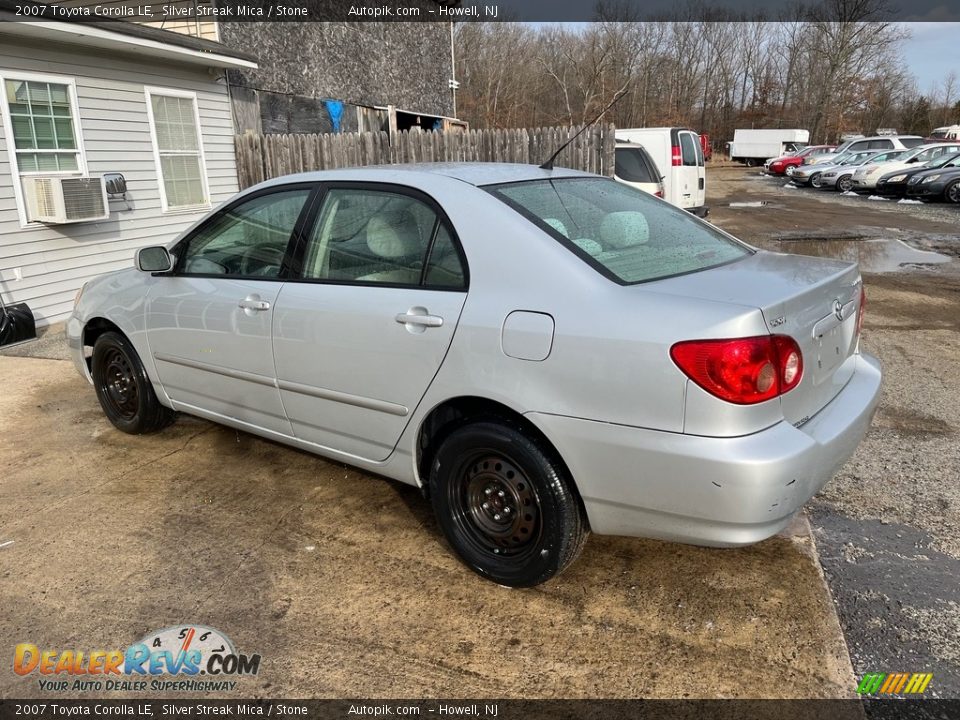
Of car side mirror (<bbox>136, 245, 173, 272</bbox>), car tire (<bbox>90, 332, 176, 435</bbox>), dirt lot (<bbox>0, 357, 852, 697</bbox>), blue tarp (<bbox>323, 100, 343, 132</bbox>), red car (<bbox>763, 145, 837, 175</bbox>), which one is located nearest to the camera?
dirt lot (<bbox>0, 357, 852, 697</bbox>)

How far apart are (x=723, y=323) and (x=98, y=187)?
8.16m

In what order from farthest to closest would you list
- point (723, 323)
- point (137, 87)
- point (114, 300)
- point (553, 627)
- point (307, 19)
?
1. point (307, 19)
2. point (137, 87)
3. point (114, 300)
4. point (553, 627)
5. point (723, 323)

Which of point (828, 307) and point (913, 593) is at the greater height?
point (828, 307)

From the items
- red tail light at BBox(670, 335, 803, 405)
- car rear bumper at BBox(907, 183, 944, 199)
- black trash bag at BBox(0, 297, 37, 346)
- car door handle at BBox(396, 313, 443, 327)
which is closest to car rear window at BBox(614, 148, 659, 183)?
black trash bag at BBox(0, 297, 37, 346)

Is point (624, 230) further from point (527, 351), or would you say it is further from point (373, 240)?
point (373, 240)

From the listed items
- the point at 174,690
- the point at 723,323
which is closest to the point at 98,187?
the point at 174,690

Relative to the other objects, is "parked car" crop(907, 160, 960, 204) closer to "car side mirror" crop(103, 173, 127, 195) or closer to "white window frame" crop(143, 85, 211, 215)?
"white window frame" crop(143, 85, 211, 215)

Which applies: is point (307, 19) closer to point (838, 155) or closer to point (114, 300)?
point (114, 300)

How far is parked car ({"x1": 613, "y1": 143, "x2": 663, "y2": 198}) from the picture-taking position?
35.3 ft

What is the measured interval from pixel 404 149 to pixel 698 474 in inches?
403

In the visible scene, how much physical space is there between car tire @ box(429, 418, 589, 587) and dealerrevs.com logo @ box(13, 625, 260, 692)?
0.93m

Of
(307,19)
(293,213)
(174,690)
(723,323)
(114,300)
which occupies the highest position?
(307,19)

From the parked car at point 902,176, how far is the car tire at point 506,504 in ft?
77.5

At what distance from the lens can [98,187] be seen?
8273 millimetres
